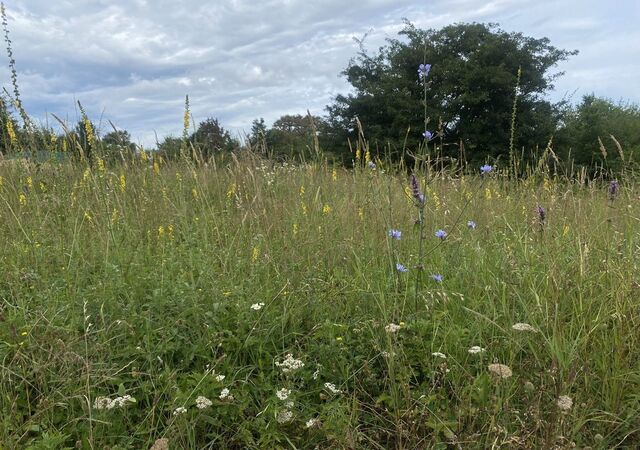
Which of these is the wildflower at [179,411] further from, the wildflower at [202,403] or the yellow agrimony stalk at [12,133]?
the yellow agrimony stalk at [12,133]

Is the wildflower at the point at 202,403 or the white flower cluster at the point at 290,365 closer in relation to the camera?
the wildflower at the point at 202,403

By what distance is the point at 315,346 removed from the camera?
1.75 m

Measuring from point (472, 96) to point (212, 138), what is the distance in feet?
53.7

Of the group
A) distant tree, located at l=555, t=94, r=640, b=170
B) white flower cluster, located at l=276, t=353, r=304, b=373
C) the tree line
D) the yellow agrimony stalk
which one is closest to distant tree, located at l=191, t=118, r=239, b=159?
the yellow agrimony stalk

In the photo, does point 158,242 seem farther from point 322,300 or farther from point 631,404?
point 631,404

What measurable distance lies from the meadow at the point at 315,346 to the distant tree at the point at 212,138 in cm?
233

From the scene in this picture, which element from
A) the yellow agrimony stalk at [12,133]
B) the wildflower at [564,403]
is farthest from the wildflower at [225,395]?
the yellow agrimony stalk at [12,133]

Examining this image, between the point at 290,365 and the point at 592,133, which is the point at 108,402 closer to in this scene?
the point at 290,365

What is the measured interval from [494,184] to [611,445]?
3.40 metres

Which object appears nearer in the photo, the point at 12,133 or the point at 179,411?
the point at 179,411

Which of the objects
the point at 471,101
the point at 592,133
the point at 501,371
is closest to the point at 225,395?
the point at 501,371

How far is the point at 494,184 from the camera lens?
14.9 feet

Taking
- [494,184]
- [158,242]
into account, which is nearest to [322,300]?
[158,242]

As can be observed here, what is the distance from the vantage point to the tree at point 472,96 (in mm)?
18750
